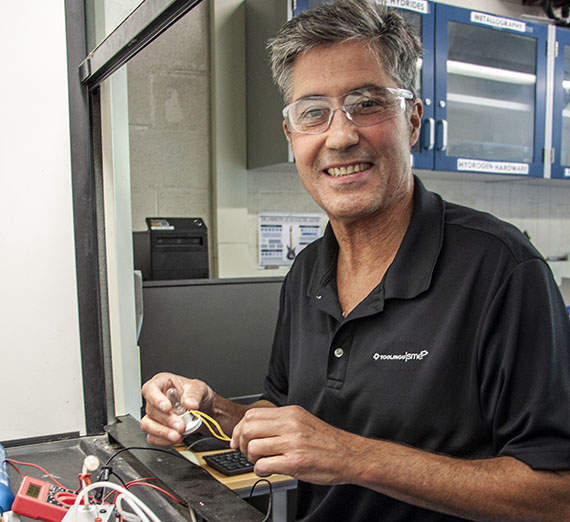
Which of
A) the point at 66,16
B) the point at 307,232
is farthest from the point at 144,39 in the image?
the point at 307,232

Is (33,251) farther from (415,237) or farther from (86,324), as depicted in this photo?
(415,237)

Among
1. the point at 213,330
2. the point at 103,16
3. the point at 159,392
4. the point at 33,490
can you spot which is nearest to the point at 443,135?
the point at 213,330

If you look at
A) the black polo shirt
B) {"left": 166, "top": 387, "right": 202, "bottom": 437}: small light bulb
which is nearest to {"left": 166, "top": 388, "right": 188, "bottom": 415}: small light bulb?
{"left": 166, "top": 387, "right": 202, "bottom": 437}: small light bulb

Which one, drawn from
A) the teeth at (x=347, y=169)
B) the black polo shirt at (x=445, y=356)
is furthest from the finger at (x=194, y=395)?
the teeth at (x=347, y=169)

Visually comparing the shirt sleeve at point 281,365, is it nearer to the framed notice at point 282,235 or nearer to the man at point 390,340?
the man at point 390,340

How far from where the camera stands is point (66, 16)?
129 cm

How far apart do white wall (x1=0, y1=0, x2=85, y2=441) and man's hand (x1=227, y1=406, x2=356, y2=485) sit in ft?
2.10

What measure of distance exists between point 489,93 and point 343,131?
186 cm

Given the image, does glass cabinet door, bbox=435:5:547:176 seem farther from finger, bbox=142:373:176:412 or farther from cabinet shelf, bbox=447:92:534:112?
finger, bbox=142:373:176:412

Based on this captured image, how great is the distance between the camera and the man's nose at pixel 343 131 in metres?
1.05

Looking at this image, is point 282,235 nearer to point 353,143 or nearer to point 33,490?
point 353,143

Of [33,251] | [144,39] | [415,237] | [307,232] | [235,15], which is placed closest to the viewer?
[144,39]

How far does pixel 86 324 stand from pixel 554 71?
2.41m

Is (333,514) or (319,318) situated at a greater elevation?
(319,318)
